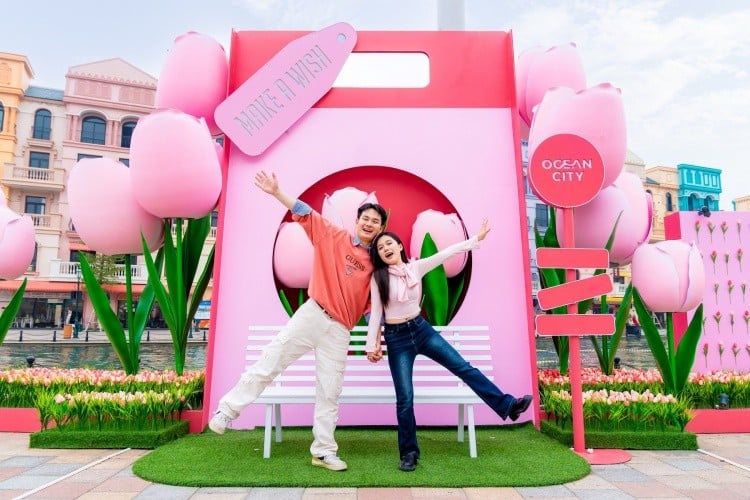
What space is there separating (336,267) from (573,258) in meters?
1.50

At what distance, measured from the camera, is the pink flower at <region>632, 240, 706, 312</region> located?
13.0 feet

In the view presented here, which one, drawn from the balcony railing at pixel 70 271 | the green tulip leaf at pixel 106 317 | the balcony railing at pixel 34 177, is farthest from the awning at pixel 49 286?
the green tulip leaf at pixel 106 317

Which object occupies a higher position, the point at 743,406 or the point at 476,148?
the point at 476,148

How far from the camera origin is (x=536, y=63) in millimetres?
4637

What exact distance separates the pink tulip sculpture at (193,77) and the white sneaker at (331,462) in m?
2.85

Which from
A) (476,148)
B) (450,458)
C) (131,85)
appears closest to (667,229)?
(476,148)

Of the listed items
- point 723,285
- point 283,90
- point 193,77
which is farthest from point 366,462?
point 723,285

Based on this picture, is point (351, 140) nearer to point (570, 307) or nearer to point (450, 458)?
point (570, 307)

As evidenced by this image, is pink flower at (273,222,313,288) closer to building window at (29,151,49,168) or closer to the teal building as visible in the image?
building window at (29,151,49,168)

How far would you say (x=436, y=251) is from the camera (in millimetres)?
Result: 4035

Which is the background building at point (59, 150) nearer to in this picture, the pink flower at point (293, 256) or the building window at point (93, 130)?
the building window at point (93, 130)

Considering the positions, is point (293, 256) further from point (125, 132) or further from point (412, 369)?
point (125, 132)

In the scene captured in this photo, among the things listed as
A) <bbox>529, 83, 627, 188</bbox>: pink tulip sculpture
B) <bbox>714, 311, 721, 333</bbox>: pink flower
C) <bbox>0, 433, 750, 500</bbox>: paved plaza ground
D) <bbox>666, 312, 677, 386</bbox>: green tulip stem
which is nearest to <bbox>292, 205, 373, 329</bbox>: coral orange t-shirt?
<bbox>0, 433, 750, 500</bbox>: paved plaza ground

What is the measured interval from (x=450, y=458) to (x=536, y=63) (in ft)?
10.9
